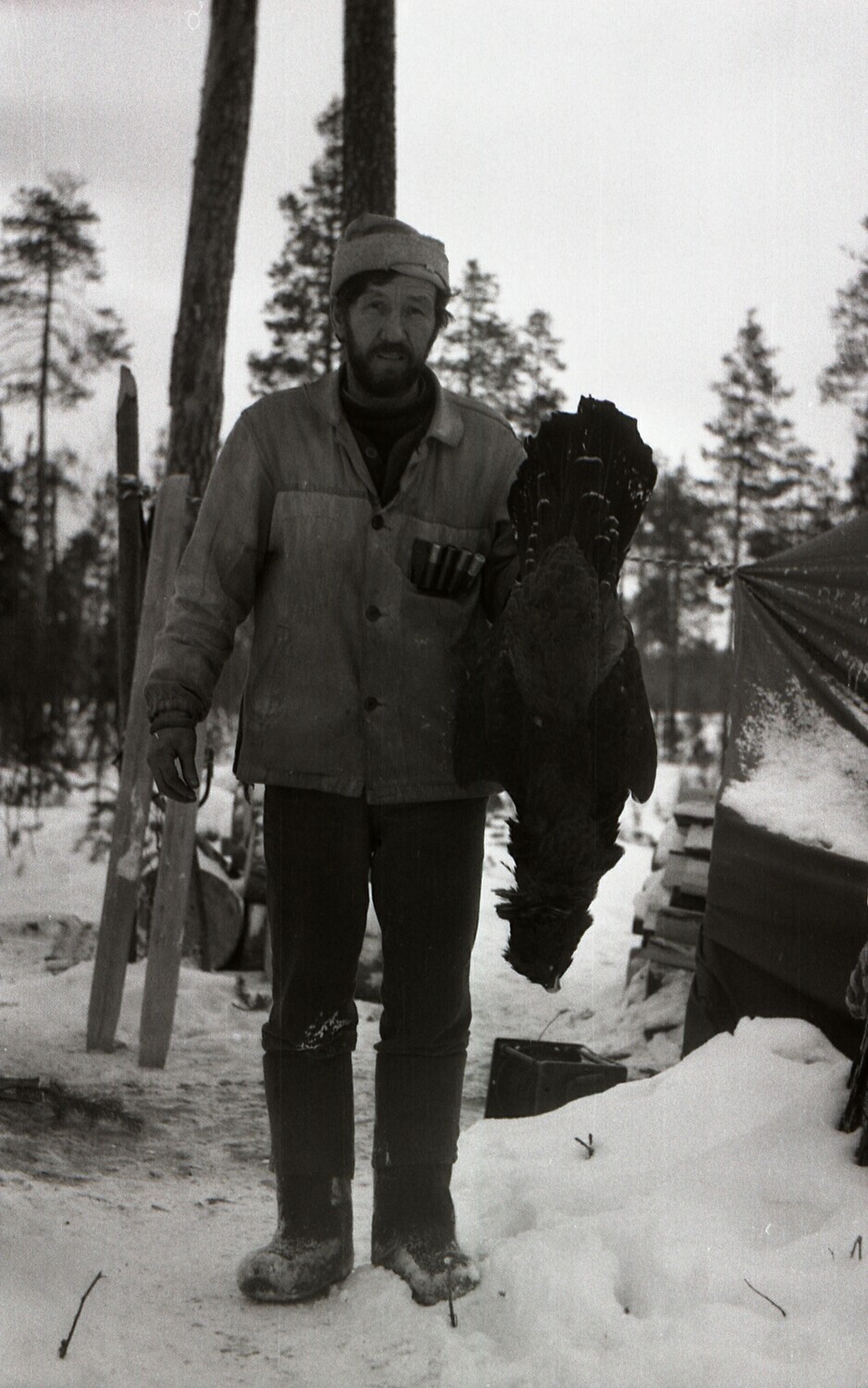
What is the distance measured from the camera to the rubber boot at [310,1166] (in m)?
3.10

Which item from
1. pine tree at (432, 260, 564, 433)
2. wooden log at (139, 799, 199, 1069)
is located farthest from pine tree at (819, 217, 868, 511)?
wooden log at (139, 799, 199, 1069)

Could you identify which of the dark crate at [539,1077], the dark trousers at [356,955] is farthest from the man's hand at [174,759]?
the dark crate at [539,1077]

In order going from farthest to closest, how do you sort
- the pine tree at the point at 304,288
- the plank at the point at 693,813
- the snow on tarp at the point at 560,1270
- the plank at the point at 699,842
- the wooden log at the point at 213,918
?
the pine tree at the point at 304,288 → the wooden log at the point at 213,918 → the plank at the point at 693,813 → the plank at the point at 699,842 → the snow on tarp at the point at 560,1270

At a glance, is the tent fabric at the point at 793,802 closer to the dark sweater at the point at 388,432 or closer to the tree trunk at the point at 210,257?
the dark sweater at the point at 388,432

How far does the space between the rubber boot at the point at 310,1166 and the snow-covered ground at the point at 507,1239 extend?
10 cm

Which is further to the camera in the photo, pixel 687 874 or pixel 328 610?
pixel 687 874

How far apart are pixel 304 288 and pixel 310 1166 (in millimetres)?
22830

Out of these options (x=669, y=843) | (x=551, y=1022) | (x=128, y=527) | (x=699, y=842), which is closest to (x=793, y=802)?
(x=699, y=842)

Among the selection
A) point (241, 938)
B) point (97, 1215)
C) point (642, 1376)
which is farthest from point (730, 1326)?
point (241, 938)

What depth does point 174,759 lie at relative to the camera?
9.91 feet

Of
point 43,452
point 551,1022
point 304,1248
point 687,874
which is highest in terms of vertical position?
point 43,452

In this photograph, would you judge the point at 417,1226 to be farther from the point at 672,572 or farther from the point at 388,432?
the point at 672,572

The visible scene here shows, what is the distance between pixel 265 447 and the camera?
3.11 m

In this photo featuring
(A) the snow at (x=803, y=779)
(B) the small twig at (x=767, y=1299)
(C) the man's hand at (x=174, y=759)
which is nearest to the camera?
(B) the small twig at (x=767, y=1299)
